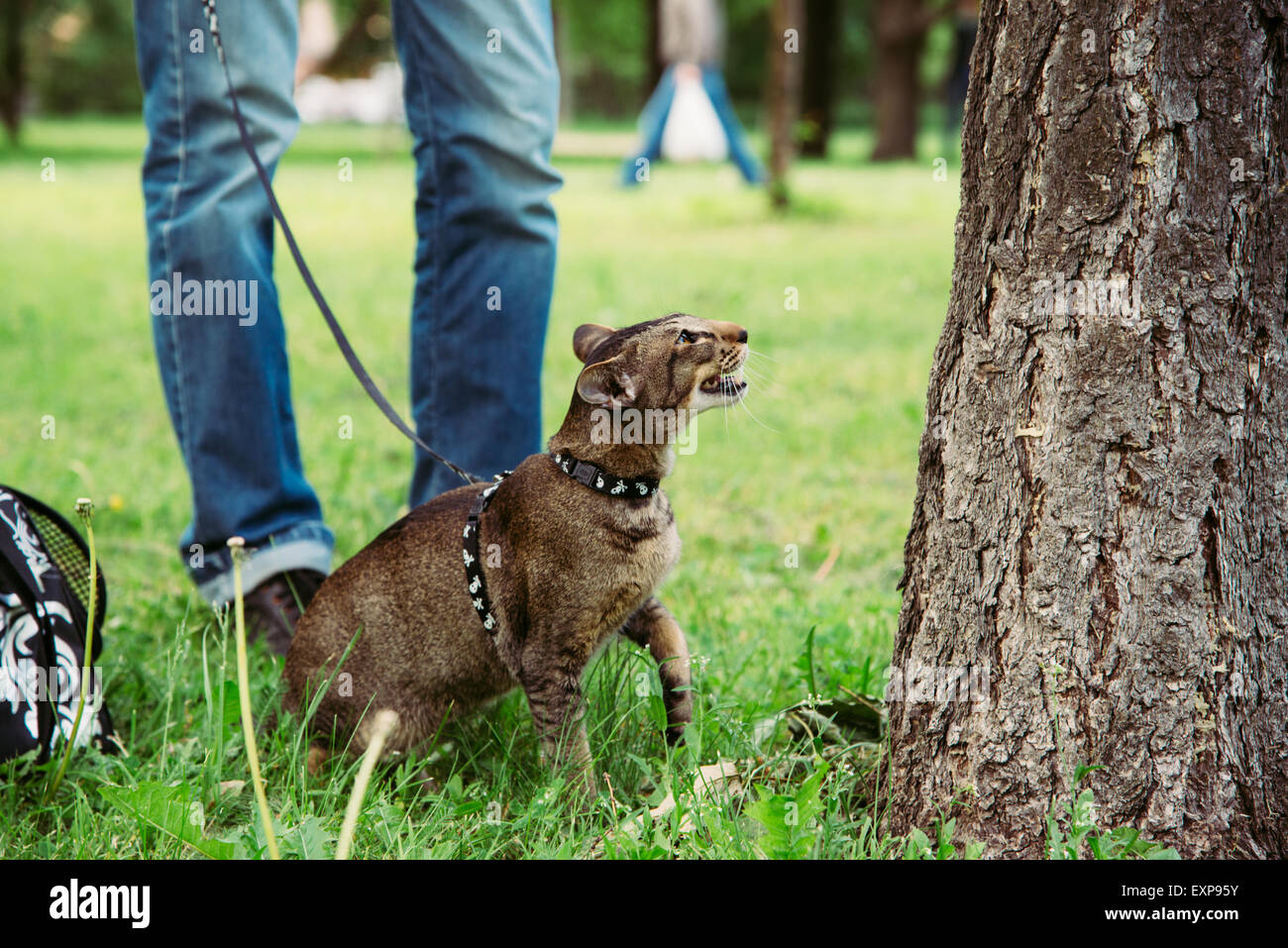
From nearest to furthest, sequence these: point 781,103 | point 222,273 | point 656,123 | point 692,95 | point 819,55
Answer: point 222,273 → point 781,103 → point 656,123 → point 692,95 → point 819,55

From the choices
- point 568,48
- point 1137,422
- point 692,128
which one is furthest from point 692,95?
point 568,48

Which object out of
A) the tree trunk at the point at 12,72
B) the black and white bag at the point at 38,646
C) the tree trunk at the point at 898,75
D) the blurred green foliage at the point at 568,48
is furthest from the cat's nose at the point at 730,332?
the blurred green foliage at the point at 568,48

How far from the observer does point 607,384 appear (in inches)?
91.4

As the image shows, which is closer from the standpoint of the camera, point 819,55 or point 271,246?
point 271,246

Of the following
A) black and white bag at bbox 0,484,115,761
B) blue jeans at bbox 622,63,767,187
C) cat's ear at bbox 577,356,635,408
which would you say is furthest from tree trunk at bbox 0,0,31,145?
cat's ear at bbox 577,356,635,408

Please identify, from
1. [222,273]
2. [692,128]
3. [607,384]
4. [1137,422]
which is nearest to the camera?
[1137,422]

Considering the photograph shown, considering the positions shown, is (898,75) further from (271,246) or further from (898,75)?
(271,246)

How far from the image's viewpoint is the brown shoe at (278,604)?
3037 millimetres

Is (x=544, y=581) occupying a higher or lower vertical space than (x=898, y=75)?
lower

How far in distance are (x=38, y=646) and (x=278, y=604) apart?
82 cm

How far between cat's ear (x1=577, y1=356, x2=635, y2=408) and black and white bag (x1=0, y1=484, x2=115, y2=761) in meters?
1.09

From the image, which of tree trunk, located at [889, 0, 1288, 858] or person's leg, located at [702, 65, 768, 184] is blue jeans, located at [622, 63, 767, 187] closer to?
person's leg, located at [702, 65, 768, 184]

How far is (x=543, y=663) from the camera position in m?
2.34

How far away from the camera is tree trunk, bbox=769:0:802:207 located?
1103cm
